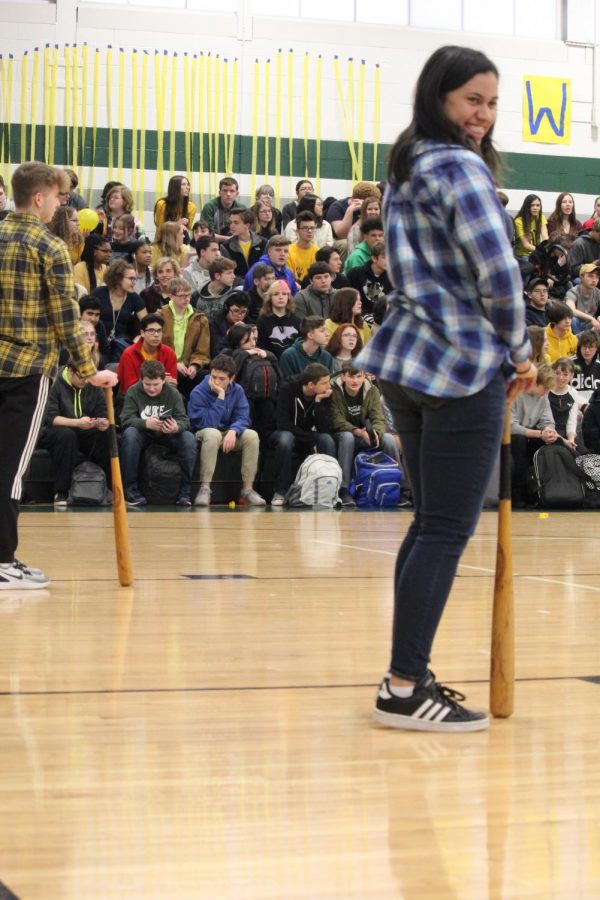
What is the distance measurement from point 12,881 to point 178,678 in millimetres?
1461

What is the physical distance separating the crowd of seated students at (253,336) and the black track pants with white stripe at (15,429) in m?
4.42

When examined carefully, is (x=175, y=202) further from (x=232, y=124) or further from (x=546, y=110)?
(x=546, y=110)

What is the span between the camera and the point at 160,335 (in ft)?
31.8

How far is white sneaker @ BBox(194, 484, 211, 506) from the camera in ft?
31.0

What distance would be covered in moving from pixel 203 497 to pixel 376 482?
1.25 meters

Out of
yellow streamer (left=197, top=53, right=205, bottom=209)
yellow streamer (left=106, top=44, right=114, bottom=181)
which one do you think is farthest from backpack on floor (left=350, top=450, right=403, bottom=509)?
yellow streamer (left=106, top=44, right=114, bottom=181)

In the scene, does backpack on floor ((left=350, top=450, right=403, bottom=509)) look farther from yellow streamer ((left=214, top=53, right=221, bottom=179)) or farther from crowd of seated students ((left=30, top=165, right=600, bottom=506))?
yellow streamer ((left=214, top=53, right=221, bottom=179))

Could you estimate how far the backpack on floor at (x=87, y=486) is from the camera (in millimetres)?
9156

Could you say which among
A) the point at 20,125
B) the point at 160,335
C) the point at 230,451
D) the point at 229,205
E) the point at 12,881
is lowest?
the point at 12,881

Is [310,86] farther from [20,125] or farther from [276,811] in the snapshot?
[276,811]

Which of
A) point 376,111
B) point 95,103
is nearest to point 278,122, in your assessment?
point 376,111

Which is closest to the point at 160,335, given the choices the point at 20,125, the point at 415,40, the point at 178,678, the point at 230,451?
the point at 230,451

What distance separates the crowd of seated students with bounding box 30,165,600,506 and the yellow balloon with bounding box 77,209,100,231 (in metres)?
0.25

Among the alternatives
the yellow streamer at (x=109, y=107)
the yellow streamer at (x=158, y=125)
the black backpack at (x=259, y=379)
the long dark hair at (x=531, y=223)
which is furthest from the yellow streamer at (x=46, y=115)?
the black backpack at (x=259, y=379)
